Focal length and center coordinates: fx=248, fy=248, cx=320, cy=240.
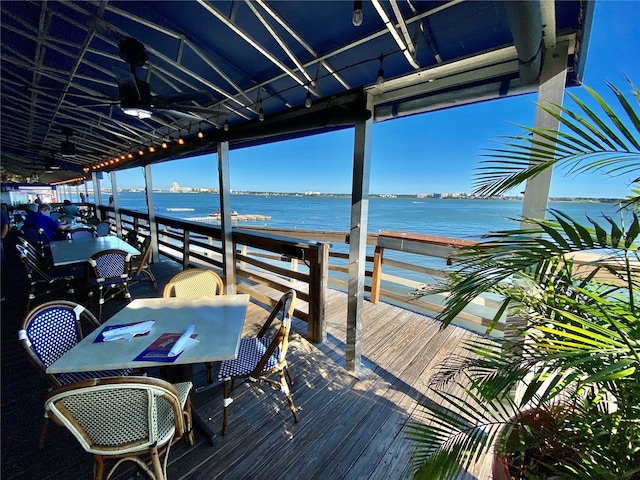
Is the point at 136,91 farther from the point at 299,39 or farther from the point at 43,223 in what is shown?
the point at 43,223

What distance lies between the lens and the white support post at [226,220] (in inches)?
144

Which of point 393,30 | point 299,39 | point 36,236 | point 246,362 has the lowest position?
point 246,362

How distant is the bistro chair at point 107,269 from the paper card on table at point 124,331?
203 cm

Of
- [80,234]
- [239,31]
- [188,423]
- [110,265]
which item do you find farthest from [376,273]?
[80,234]

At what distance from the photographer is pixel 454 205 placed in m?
24.9

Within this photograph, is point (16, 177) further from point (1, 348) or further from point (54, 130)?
point (1, 348)

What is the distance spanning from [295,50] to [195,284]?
2.21m

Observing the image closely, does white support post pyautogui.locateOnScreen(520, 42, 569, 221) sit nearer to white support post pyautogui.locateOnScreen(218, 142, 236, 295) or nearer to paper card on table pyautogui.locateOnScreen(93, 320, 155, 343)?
paper card on table pyautogui.locateOnScreen(93, 320, 155, 343)

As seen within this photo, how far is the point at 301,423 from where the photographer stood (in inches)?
71.1

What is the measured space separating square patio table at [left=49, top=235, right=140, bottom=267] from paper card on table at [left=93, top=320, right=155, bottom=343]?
2362 millimetres

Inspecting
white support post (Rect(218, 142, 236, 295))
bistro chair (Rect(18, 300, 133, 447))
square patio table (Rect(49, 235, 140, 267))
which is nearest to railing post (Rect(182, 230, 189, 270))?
square patio table (Rect(49, 235, 140, 267))

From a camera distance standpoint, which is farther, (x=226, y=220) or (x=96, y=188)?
(x=96, y=188)

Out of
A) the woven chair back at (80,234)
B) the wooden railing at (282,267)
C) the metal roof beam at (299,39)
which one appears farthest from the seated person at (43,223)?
the metal roof beam at (299,39)

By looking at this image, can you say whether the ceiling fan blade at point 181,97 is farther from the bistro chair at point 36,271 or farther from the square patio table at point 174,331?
the bistro chair at point 36,271
